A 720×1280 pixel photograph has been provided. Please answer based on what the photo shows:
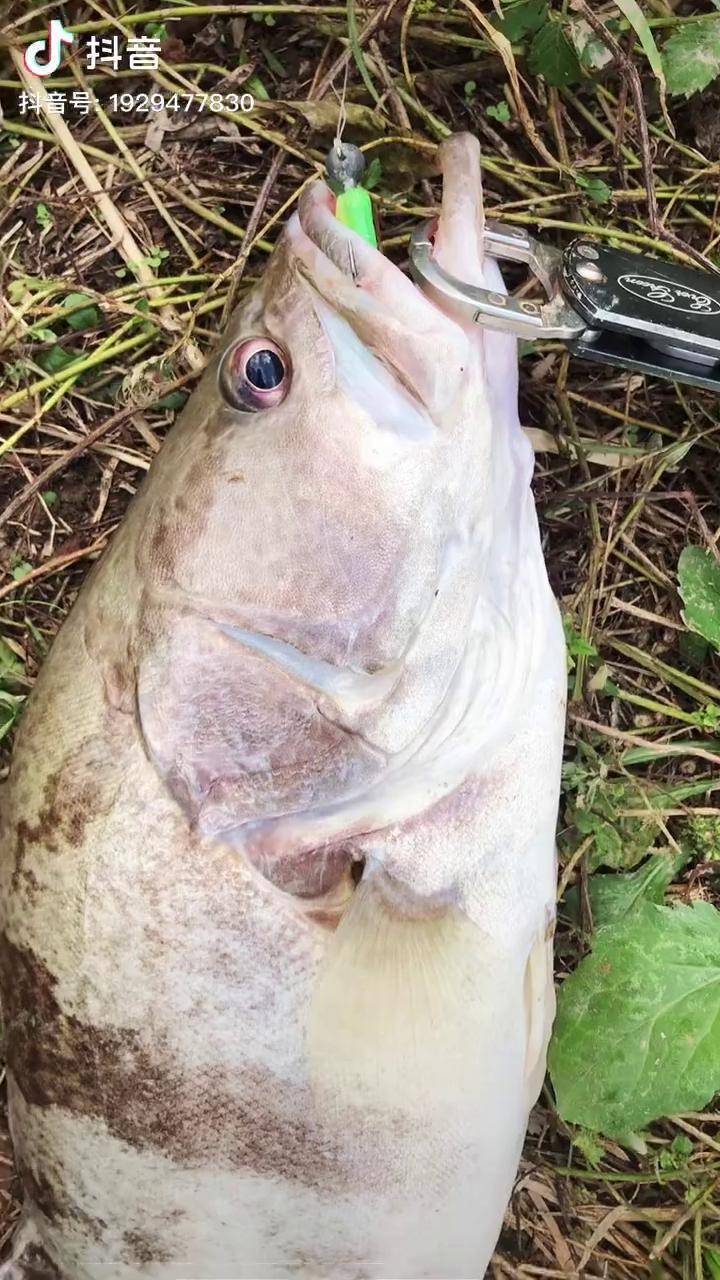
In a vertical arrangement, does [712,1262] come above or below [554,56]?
below

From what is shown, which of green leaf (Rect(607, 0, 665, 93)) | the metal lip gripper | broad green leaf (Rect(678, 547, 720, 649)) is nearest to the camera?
the metal lip gripper

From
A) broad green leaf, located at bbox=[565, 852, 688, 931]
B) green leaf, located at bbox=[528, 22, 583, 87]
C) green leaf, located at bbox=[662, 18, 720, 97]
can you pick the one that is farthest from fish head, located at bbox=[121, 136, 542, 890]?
green leaf, located at bbox=[662, 18, 720, 97]

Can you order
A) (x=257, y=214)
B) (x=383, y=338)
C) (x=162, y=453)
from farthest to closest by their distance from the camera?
(x=257, y=214)
(x=162, y=453)
(x=383, y=338)

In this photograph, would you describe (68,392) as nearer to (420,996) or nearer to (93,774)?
(93,774)

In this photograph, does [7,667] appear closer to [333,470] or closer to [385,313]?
[333,470]

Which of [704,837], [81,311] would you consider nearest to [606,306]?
[704,837]

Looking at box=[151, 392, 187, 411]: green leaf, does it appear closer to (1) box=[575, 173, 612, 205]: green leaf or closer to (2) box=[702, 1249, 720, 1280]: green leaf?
(1) box=[575, 173, 612, 205]: green leaf

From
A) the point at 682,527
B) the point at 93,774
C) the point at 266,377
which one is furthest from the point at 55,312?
the point at 682,527
